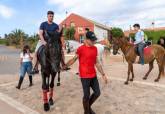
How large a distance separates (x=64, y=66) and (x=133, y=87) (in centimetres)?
399

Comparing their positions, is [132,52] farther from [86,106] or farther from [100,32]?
[100,32]

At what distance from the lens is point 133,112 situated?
8297 millimetres

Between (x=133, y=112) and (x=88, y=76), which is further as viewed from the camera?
A: (x=133, y=112)

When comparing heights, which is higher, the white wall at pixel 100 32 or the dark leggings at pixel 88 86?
the white wall at pixel 100 32

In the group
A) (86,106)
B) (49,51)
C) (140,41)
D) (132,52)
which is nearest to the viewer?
(86,106)

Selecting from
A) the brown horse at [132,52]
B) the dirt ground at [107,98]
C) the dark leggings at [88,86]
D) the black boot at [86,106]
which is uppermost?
the brown horse at [132,52]

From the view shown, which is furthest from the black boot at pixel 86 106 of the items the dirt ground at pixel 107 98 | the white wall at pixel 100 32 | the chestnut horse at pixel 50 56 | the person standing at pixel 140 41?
the white wall at pixel 100 32

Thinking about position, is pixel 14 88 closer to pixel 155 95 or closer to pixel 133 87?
pixel 133 87

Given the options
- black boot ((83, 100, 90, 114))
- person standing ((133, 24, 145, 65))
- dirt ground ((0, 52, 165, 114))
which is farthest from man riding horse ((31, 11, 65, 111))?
person standing ((133, 24, 145, 65))

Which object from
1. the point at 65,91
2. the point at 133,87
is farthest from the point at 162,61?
the point at 65,91

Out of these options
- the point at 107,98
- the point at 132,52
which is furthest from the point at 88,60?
the point at 132,52

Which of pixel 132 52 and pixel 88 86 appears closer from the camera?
pixel 88 86

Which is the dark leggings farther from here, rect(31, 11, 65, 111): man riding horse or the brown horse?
the brown horse

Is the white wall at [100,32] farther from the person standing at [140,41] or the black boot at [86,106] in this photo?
the black boot at [86,106]
